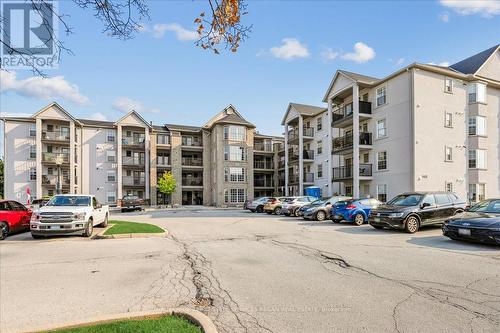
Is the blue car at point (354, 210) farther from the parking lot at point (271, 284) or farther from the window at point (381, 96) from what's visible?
the window at point (381, 96)

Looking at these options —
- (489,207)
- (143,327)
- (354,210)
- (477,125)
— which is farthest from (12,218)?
(477,125)

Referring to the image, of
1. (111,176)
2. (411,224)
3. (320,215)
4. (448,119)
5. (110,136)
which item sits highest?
(110,136)

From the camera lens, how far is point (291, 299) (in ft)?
17.3

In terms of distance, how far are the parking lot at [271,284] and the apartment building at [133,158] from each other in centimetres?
3667

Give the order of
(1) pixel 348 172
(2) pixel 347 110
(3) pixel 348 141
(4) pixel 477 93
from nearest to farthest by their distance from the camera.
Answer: (4) pixel 477 93 < (1) pixel 348 172 < (3) pixel 348 141 < (2) pixel 347 110

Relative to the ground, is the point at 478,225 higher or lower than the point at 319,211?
higher

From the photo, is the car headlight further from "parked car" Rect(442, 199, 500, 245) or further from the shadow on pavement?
"parked car" Rect(442, 199, 500, 245)

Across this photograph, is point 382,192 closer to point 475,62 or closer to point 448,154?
point 448,154

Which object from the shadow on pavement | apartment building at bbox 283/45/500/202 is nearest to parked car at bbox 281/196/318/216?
apartment building at bbox 283/45/500/202

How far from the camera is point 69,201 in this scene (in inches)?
555

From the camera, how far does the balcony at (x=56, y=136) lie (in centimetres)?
4284

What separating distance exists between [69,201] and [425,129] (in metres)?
25.0

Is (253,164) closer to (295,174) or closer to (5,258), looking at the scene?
(295,174)

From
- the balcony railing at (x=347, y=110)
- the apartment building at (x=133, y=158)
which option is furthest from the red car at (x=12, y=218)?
the apartment building at (x=133, y=158)
